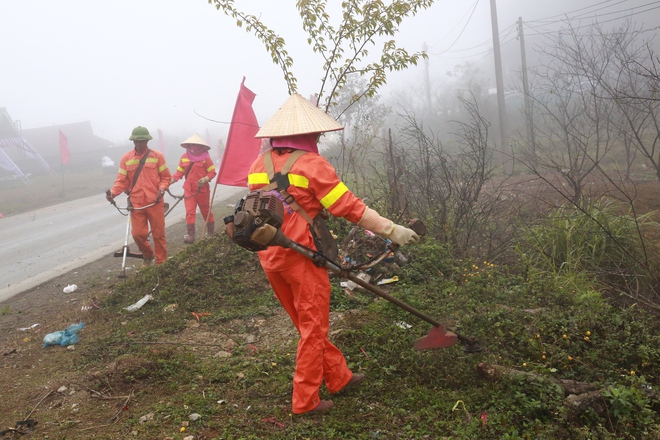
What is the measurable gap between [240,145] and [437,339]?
15.6ft

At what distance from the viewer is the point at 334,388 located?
3455mm

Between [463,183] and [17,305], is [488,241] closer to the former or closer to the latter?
[463,183]

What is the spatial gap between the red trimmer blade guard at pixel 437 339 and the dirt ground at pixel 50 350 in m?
1.30

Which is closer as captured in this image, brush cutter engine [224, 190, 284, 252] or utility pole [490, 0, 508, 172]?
brush cutter engine [224, 190, 284, 252]

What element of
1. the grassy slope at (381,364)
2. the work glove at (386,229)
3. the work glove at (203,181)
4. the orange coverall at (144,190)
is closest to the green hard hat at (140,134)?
the orange coverall at (144,190)

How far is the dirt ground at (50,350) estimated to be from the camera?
361 cm

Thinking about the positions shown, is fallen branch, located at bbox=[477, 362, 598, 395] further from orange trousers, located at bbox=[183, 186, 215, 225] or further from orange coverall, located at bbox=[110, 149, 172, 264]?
orange trousers, located at bbox=[183, 186, 215, 225]

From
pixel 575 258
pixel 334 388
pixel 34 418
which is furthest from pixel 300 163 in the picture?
pixel 575 258

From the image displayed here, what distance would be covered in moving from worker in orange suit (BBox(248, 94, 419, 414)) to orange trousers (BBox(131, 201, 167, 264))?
422cm

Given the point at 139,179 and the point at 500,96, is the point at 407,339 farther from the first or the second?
the point at 500,96

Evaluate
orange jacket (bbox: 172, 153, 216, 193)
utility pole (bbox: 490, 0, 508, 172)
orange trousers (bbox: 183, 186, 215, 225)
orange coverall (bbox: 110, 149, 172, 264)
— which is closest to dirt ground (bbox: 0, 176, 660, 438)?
orange coverall (bbox: 110, 149, 172, 264)

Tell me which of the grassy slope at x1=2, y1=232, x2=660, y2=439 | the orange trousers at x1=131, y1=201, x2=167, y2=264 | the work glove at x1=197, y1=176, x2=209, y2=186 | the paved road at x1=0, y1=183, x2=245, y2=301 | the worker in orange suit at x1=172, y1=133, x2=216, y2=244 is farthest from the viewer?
the worker in orange suit at x1=172, y1=133, x2=216, y2=244

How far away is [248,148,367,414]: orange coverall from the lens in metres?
3.17

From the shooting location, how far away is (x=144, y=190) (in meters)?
7.06
